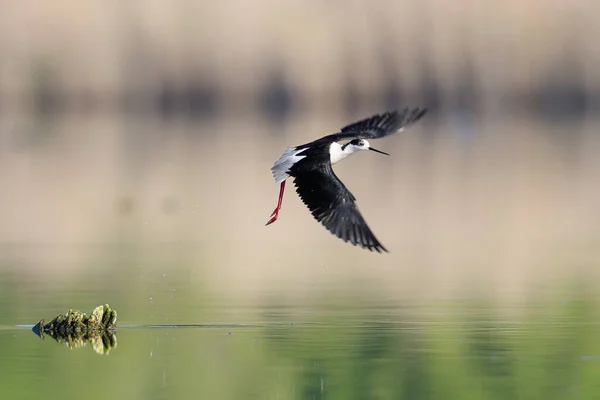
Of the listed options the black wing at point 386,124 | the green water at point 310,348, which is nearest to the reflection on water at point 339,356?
the green water at point 310,348

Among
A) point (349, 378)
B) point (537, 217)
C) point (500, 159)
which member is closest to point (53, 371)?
point (349, 378)

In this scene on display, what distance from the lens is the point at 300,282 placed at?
1439 centimetres

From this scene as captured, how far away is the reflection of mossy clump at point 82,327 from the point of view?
11.2 metres

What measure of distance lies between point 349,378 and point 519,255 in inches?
290

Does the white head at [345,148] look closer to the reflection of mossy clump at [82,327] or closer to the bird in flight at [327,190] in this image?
the bird in flight at [327,190]

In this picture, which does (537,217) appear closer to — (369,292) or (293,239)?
(293,239)

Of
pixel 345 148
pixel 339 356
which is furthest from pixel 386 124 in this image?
pixel 339 356

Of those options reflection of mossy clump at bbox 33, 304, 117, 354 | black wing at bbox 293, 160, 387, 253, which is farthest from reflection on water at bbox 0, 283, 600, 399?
black wing at bbox 293, 160, 387, 253

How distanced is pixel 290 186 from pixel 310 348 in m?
15.8

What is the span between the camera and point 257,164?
29969 millimetres

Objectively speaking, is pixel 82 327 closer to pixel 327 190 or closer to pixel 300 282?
pixel 327 190

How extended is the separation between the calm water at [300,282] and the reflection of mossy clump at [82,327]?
0.20 m

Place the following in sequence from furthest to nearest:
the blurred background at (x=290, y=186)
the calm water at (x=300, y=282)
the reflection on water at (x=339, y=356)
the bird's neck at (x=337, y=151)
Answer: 1. the bird's neck at (x=337, y=151)
2. the blurred background at (x=290, y=186)
3. the calm water at (x=300, y=282)
4. the reflection on water at (x=339, y=356)

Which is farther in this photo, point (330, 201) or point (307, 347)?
point (330, 201)
